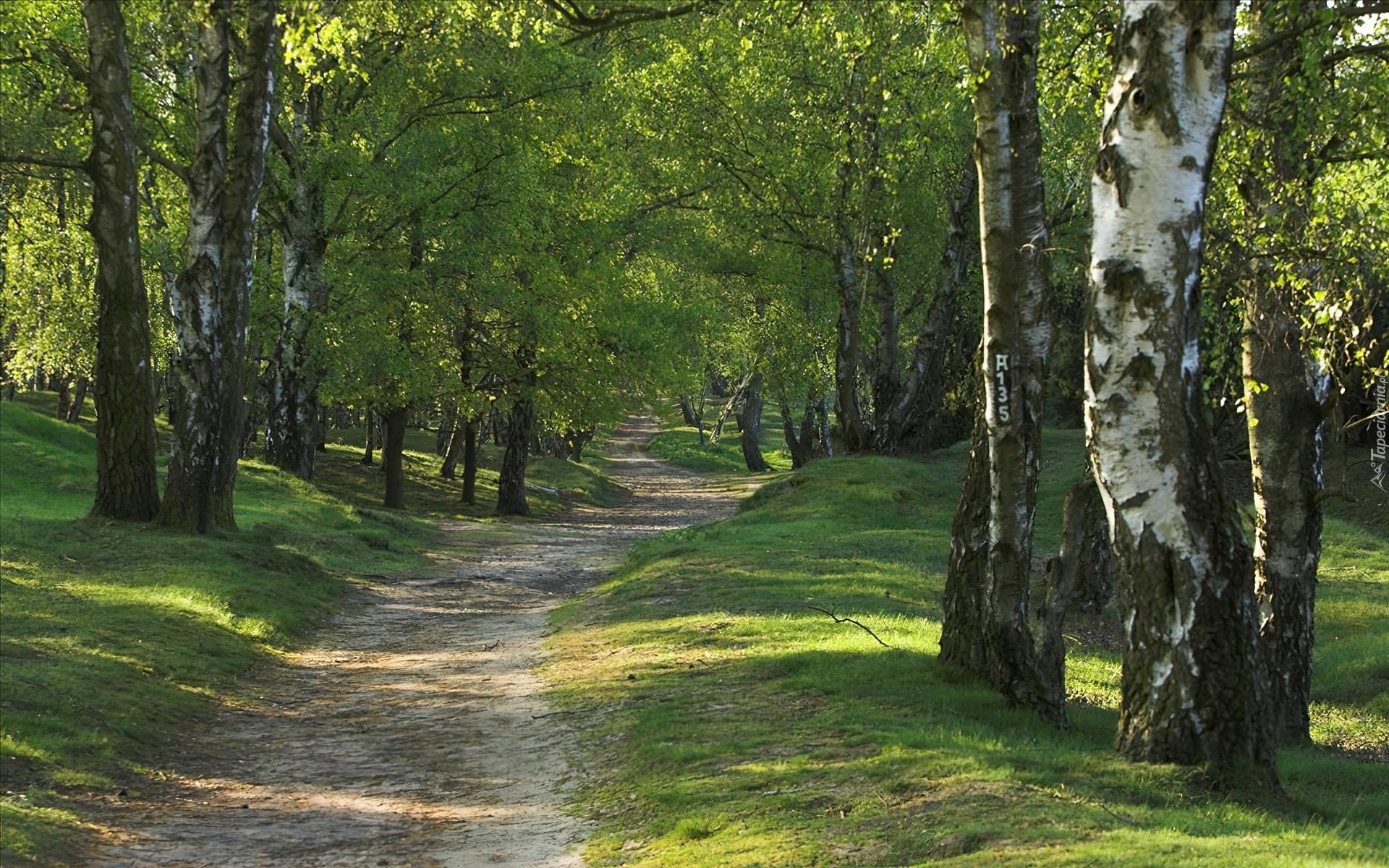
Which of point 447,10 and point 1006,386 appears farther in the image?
point 447,10

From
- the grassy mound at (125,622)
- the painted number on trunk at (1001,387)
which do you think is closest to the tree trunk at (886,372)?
the grassy mound at (125,622)

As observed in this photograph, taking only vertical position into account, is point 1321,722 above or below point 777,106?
below

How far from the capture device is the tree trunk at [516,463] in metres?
32.8

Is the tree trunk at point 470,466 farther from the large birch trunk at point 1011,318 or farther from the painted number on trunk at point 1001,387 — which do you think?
the painted number on trunk at point 1001,387

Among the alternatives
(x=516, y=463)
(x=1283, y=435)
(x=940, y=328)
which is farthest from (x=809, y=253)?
(x=1283, y=435)

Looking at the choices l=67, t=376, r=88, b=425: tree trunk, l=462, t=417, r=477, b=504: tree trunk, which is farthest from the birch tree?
l=67, t=376, r=88, b=425: tree trunk

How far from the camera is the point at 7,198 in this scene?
A: 135 ft

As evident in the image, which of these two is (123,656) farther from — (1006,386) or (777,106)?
(777,106)

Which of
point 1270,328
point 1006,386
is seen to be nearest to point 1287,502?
point 1270,328

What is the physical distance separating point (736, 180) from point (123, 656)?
868 inches

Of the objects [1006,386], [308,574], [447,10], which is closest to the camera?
[1006,386]

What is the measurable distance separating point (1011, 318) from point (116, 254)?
13046 mm

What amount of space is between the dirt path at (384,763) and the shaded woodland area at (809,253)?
384cm

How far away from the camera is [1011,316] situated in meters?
9.30
